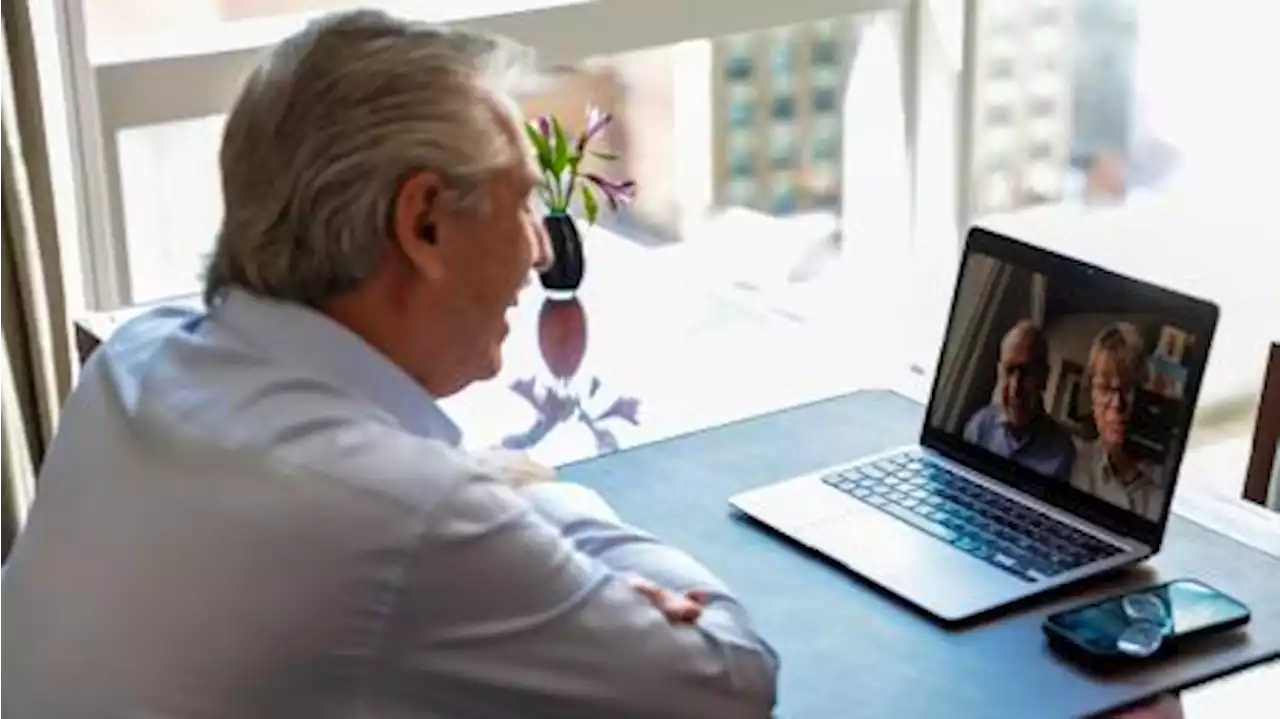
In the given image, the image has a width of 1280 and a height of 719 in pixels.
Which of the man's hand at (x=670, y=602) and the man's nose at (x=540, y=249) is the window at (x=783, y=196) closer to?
the man's nose at (x=540, y=249)

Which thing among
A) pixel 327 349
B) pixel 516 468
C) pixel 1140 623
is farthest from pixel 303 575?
pixel 1140 623

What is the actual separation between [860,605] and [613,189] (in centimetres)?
87

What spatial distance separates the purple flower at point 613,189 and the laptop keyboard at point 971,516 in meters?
0.60

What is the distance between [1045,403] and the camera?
184 cm

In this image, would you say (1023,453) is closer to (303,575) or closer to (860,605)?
(860,605)

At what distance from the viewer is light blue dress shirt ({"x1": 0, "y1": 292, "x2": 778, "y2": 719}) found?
130cm

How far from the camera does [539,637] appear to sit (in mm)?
1342

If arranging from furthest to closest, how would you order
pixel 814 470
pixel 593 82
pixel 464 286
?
1. pixel 593 82
2. pixel 814 470
3. pixel 464 286

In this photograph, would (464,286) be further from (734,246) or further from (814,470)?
(734,246)

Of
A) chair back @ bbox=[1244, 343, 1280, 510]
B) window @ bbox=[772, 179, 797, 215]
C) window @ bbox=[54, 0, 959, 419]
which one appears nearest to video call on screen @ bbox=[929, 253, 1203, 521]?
chair back @ bbox=[1244, 343, 1280, 510]

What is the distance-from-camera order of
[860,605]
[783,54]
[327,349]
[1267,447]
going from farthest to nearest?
[783,54] → [1267,447] → [860,605] → [327,349]

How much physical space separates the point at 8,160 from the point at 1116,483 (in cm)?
133

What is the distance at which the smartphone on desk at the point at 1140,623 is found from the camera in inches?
63.2

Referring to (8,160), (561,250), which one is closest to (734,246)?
(561,250)
